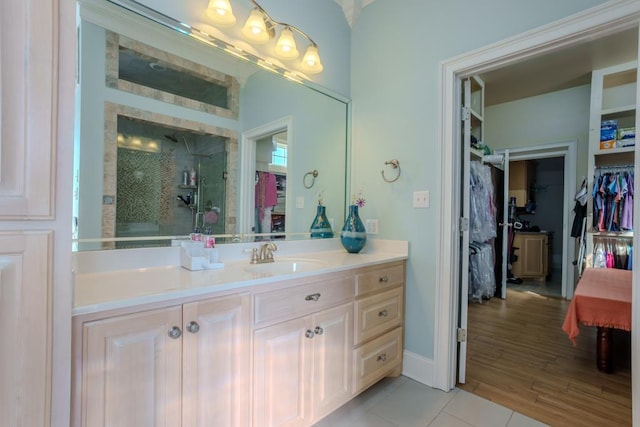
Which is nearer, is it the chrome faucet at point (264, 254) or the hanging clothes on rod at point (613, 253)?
the chrome faucet at point (264, 254)

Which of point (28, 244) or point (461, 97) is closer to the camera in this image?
point (28, 244)

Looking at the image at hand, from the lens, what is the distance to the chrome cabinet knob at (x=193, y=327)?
102 centimetres

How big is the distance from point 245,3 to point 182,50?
479 mm

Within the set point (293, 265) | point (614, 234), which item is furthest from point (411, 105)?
point (614, 234)

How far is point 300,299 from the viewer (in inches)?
54.1

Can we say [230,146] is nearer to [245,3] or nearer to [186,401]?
[245,3]

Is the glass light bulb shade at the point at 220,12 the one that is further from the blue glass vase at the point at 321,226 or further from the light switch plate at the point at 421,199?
the light switch plate at the point at 421,199

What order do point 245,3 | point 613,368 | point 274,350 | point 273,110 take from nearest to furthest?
point 274,350 → point 245,3 → point 273,110 → point 613,368

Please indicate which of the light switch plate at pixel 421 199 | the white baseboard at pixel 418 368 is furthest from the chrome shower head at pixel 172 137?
the white baseboard at pixel 418 368

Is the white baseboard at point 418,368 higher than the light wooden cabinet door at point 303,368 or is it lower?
lower

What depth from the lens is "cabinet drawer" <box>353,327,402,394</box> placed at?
1659mm

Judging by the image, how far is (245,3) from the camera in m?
1.70

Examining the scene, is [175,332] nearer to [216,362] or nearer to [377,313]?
[216,362]

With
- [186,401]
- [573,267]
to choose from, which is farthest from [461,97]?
[573,267]
